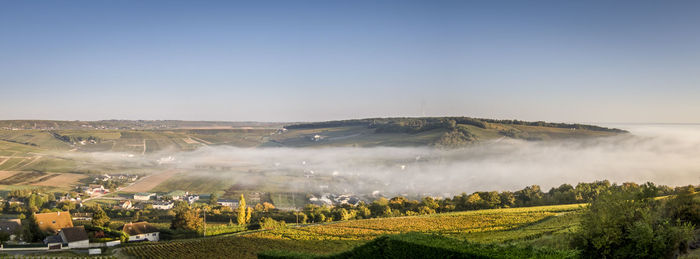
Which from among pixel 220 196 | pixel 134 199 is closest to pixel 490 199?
pixel 220 196

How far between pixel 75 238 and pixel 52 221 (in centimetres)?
1569

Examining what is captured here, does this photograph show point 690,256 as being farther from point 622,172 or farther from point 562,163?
point 562,163

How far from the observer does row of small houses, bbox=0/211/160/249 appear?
49.5 meters

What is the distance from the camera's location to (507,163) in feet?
478

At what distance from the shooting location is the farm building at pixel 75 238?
48688mm

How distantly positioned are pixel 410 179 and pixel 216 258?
379 feet

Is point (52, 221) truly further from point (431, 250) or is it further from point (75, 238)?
point (431, 250)

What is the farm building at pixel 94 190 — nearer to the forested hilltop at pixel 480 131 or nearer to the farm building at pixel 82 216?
the farm building at pixel 82 216

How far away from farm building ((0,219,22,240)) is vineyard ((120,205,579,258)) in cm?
2961

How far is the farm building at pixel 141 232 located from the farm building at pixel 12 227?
14.6 meters

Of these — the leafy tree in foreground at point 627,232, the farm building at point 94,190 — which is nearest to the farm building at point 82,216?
the farm building at point 94,190

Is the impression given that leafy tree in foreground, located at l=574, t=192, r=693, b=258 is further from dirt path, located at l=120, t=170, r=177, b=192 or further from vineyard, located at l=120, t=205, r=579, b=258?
dirt path, located at l=120, t=170, r=177, b=192

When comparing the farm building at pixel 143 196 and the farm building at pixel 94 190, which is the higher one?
the farm building at pixel 94 190

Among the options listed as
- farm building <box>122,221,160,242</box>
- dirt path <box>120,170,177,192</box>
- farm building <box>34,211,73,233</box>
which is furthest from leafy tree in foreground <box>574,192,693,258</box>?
dirt path <box>120,170,177,192</box>
